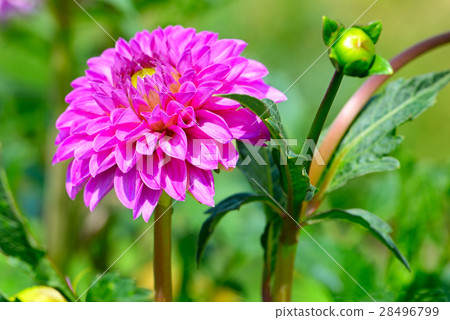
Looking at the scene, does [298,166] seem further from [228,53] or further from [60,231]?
[60,231]

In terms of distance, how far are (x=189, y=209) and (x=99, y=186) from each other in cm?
47

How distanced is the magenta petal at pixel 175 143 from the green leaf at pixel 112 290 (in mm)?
172

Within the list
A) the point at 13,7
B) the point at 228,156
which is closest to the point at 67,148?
the point at 228,156

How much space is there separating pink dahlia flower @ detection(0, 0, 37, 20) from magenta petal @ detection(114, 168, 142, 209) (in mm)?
666

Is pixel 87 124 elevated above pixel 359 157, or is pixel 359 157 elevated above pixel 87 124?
pixel 87 124

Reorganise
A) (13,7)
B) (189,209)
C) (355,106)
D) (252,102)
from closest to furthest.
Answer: (252,102) < (355,106) < (189,209) < (13,7)

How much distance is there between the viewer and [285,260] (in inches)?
21.8

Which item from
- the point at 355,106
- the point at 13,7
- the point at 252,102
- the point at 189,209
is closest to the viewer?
the point at 252,102

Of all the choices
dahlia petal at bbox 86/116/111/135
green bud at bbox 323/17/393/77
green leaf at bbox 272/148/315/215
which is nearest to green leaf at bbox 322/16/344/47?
green bud at bbox 323/17/393/77

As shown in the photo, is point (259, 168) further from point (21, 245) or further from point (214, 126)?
point (21, 245)

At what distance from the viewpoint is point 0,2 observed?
3.49 feet

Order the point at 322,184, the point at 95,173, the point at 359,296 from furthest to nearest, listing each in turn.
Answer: the point at 359,296 → the point at 322,184 → the point at 95,173

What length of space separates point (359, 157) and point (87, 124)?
275 mm

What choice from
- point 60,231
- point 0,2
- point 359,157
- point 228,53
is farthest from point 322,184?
A: point 0,2
